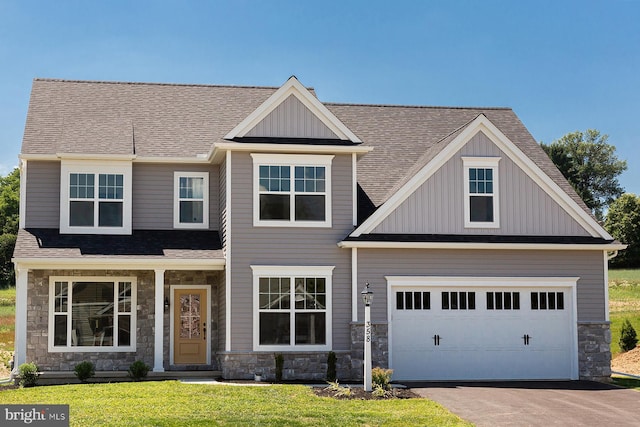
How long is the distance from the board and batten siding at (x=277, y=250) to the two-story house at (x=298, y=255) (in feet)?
0.12

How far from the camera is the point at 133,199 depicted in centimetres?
2298

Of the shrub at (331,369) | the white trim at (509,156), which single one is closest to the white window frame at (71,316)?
the shrub at (331,369)

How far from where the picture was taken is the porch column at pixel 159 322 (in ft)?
70.5

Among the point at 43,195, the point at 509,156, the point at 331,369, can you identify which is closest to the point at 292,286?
the point at 331,369

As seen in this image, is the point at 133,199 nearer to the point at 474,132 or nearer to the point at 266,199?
the point at 266,199

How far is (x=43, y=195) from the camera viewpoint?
22.7 m

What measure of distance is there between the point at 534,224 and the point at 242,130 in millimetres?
7853

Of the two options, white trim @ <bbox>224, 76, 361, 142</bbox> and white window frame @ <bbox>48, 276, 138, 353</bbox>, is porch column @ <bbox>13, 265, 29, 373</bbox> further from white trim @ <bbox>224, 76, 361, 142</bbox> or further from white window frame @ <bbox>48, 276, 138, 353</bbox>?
white trim @ <bbox>224, 76, 361, 142</bbox>

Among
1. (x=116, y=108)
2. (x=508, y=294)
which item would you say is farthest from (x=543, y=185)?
(x=116, y=108)

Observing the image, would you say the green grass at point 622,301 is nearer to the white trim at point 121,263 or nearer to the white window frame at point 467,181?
the white window frame at point 467,181

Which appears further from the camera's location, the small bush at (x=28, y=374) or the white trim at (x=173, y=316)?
the white trim at (x=173, y=316)

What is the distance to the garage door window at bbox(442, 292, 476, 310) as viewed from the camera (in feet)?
70.8

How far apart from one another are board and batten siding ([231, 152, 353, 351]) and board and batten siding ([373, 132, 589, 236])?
115 centimetres

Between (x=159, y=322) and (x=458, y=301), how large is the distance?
7548 mm
